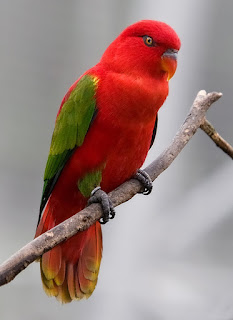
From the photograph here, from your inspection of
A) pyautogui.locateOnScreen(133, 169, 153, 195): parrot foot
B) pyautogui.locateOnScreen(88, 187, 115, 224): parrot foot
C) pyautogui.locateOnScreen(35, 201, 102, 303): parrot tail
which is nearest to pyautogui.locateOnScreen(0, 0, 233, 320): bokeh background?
pyautogui.locateOnScreen(35, 201, 102, 303): parrot tail

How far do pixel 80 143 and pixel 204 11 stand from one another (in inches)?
52.8

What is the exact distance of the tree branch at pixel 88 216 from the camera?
1.25 meters

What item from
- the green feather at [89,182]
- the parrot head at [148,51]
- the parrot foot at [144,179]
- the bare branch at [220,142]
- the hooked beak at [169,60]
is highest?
the parrot head at [148,51]

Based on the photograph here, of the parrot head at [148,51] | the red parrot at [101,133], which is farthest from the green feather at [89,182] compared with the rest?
the parrot head at [148,51]

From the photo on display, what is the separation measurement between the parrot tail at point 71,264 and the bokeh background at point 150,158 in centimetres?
96

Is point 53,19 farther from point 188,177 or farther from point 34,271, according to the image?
point 34,271

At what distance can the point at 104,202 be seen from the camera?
1.60 m

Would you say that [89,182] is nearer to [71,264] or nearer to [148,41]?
[71,264]

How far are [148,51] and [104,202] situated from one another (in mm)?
404

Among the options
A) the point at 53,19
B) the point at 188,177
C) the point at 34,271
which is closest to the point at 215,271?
the point at 188,177

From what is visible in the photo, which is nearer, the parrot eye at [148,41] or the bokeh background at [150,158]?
the parrot eye at [148,41]

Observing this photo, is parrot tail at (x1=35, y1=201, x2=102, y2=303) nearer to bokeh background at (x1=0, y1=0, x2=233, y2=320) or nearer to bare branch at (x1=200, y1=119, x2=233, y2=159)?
bare branch at (x1=200, y1=119, x2=233, y2=159)

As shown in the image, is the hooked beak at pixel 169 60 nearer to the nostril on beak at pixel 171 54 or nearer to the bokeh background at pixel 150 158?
the nostril on beak at pixel 171 54

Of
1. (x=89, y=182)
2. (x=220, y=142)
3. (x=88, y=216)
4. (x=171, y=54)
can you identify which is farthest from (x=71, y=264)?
(x=171, y=54)
